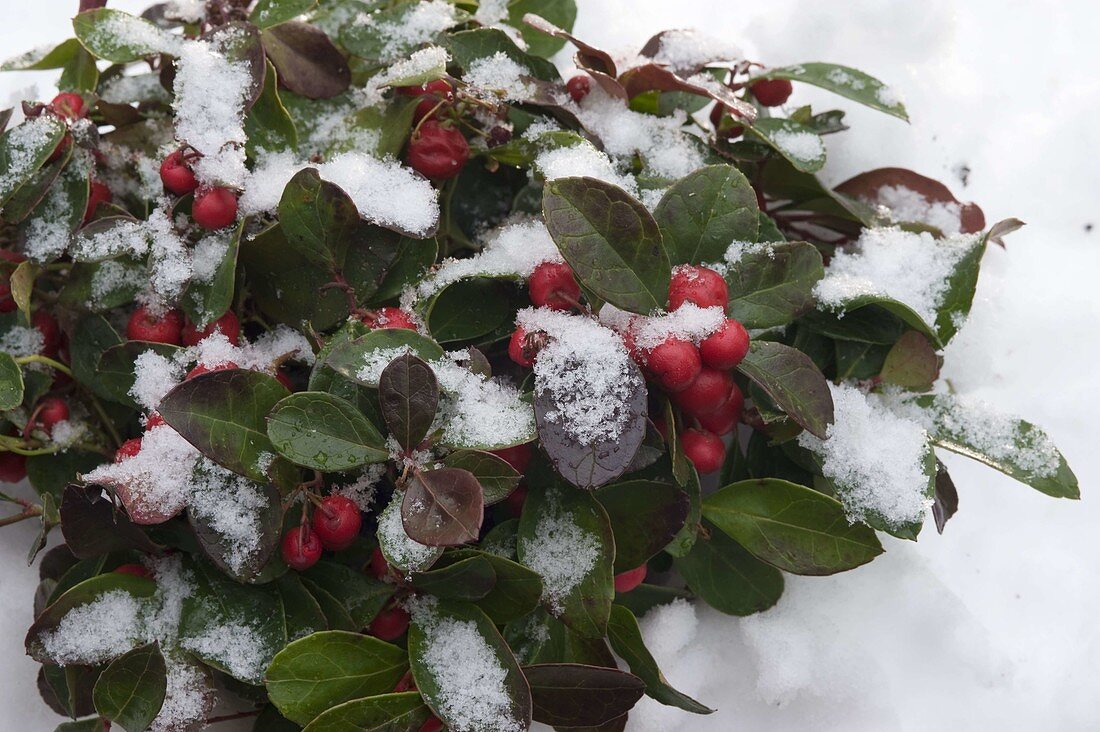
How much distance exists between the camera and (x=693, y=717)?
Result: 3.17 feet

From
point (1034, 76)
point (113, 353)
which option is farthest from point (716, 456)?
point (1034, 76)

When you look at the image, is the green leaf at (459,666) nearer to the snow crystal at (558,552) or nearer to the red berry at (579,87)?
the snow crystal at (558,552)

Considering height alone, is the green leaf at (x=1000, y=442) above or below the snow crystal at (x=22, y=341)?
above

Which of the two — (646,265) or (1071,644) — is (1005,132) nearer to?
(1071,644)

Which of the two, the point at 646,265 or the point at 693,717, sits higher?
the point at 646,265

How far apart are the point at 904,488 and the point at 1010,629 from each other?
0.35m

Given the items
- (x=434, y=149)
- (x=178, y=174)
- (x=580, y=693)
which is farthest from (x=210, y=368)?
(x=580, y=693)

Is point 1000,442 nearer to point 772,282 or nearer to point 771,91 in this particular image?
point 772,282

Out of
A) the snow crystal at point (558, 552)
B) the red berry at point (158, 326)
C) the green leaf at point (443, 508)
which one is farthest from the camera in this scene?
the red berry at point (158, 326)

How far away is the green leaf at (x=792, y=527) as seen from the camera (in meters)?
0.82

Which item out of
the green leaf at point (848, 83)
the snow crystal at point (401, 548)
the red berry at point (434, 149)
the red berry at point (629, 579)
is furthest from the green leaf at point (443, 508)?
the green leaf at point (848, 83)

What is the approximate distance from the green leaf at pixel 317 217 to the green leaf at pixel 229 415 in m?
0.13

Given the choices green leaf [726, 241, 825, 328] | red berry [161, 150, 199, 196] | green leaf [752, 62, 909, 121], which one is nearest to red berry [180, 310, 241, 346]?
red berry [161, 150, 199, 196]

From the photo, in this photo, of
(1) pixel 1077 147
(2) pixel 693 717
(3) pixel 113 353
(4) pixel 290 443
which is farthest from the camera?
(1) pixel 1077 147
